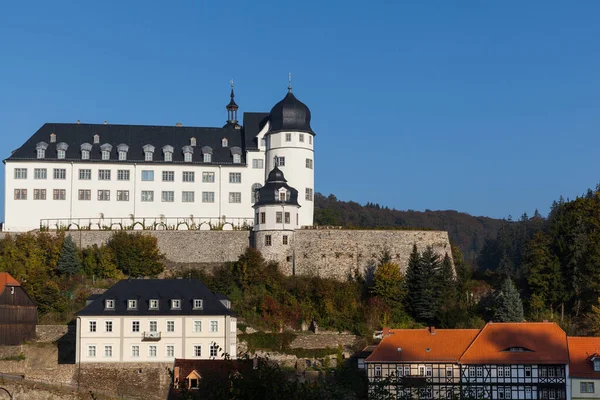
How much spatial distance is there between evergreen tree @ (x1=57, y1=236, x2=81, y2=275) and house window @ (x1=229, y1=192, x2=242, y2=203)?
12.2 m

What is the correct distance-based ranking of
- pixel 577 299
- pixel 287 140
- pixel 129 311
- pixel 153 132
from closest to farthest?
pixel 129 311 → pixel 577 299 → pixel 287 140 → pixel 153 132

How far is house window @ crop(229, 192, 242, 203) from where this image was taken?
78500 millimetres

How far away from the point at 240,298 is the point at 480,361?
640 inches

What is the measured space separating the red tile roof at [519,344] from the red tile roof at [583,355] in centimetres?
44

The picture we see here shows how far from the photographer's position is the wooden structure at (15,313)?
63.4 metres

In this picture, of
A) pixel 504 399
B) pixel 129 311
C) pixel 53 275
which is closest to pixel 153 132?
pixel 53 275

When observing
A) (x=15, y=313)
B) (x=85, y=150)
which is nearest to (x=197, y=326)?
(x=15, y=313)

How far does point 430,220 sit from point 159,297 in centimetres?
11268

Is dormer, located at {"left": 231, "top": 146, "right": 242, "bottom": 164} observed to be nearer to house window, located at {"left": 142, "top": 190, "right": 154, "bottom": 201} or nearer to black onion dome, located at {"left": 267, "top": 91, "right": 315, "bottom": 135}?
black onion dome, located at {"left": 267, "top": 91, "right": 315, "bottom": 135}

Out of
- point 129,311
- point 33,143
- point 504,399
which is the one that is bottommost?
point 504,399

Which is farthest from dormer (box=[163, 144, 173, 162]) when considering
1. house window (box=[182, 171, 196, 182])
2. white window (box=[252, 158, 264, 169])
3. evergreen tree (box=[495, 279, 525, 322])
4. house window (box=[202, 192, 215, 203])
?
evergreen tree (box=[495, 279, 525, 322])

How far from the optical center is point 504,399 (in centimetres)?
5734

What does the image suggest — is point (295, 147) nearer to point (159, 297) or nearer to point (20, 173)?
point (159, 297)

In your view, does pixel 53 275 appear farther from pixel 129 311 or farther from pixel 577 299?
pixel 577 299
